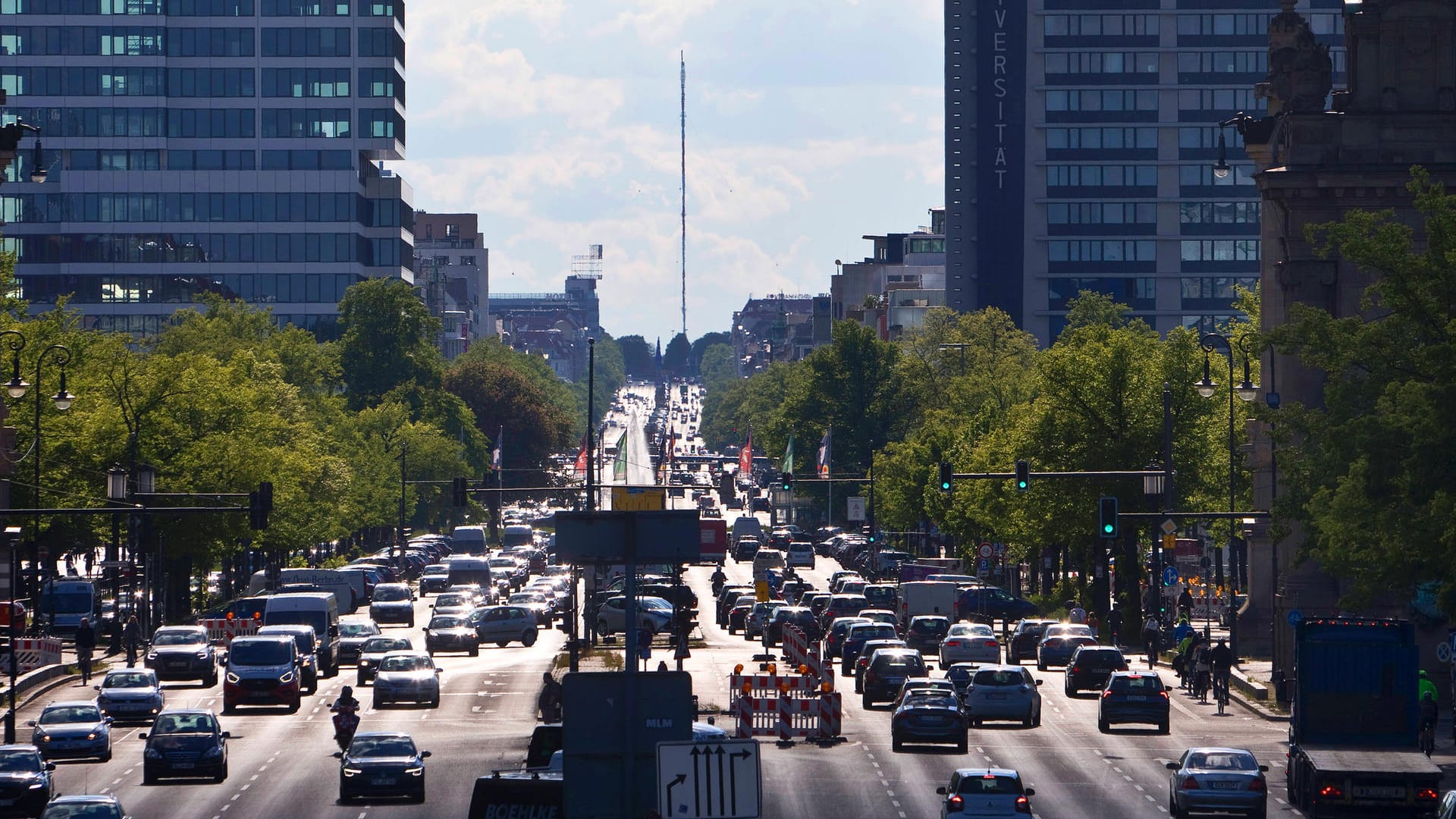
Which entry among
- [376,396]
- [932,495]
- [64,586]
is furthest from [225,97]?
[64,586]

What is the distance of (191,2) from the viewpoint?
507ft

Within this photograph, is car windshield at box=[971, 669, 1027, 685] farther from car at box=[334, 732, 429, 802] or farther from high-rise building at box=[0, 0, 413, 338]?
high-rise building at box=[0, 0, 413, 338]

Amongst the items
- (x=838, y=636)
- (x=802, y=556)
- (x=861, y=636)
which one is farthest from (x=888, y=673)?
(x=802, y=556)

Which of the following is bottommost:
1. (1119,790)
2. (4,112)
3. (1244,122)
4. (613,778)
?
(1119,790)

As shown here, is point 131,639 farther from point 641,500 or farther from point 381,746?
point 641,500

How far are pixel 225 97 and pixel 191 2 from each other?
21.8 feet

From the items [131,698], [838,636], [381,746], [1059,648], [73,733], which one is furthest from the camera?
[838,636]

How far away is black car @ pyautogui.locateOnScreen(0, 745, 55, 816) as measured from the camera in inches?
1357

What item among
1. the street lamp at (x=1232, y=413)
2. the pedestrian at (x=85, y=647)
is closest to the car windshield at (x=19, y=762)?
the pedestrian at (x=85, y=647)

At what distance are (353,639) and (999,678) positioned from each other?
84.0ft

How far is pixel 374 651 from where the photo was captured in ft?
208

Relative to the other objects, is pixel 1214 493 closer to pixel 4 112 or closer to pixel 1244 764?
pixel 1244 764

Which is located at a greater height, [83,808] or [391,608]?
[83,808]

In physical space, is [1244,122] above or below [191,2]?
below
